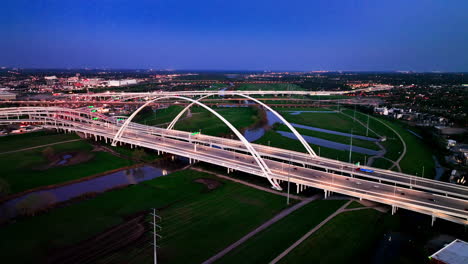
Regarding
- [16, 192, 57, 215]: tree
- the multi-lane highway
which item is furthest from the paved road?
[16, 192, 57, 215]: tree

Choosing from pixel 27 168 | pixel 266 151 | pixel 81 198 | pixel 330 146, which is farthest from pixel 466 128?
pixel 27 168

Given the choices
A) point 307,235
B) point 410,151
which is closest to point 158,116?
point 410,151

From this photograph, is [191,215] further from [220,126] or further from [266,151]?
[220,126]

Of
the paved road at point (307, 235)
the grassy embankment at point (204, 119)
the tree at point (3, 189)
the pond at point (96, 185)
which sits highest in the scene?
the tree at point (3, 189)

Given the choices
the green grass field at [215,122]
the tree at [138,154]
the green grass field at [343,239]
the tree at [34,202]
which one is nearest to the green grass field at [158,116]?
the green grass field at [215,122]

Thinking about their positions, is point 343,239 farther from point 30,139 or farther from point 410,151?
point 30,139

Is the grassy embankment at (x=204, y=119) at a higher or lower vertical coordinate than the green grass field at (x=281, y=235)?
higher

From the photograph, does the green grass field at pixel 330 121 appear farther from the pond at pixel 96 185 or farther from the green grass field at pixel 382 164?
the pond at pixel 96 185
